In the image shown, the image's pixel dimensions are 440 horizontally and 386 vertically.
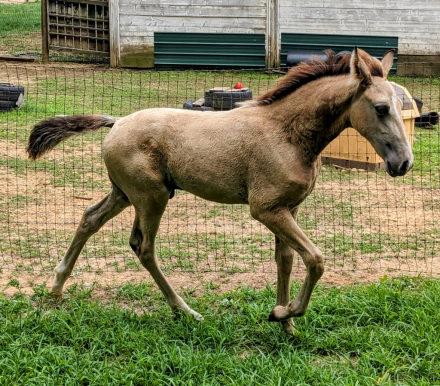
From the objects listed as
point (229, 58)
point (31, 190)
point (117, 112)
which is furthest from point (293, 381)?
point (229, 58)

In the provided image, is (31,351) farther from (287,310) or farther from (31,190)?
(31,190)

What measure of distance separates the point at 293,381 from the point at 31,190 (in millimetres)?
5416

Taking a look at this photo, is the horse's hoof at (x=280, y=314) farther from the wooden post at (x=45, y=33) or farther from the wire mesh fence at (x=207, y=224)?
the wooden post at (x=45, y=33)

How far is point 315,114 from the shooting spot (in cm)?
466

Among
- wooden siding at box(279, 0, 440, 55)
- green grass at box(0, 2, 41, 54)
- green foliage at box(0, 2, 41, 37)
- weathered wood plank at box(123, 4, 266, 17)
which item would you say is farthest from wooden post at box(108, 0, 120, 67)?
green foliage at box(0, 2, 41, 37)

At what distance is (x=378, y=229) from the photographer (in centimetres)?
762

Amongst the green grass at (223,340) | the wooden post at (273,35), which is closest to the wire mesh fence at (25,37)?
the wooden post at (273,35)

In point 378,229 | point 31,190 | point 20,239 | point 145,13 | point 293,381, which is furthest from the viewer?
point 145,13

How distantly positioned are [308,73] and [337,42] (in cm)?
1397

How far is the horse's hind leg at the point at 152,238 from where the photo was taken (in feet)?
16.9

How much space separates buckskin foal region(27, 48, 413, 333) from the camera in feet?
14.5

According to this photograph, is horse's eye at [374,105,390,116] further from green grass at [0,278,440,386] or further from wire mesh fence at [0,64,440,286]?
wire mesh fence at [0,64,440,286]

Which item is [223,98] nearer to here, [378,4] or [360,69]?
[360,69]

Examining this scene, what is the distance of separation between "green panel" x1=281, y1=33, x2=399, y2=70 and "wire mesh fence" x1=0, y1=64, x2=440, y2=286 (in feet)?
25.9
